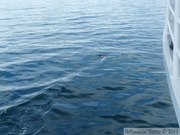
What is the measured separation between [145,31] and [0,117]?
12290 mm

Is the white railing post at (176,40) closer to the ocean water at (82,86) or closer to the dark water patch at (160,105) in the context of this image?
the ocean water at (82,86)

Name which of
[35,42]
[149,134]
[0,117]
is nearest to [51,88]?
[0,117]

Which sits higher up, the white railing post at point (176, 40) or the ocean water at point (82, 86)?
the white railing post at point (176, 40)

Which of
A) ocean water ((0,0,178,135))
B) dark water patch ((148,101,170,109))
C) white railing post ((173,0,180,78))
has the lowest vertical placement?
dark water patch ((148,101,170,109))

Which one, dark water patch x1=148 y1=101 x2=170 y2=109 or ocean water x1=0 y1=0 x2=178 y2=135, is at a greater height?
ocean water x1=0 y1=0 x2=178 y2=135

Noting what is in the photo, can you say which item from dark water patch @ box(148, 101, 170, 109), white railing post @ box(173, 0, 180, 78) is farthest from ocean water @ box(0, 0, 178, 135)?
white railing post @ box(173, 0, 180, 78)

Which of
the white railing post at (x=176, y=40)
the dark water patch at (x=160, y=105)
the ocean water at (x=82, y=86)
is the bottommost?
the dark water patch at (x=160, y=105)

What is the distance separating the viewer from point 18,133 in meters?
4.97

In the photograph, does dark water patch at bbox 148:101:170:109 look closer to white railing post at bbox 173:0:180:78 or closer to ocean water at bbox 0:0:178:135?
ocean water at bbox 0:0:178:135

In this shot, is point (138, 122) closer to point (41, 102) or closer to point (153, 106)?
point (153, 106)

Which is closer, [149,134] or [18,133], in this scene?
[149,134]

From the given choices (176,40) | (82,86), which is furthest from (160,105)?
(176,40)

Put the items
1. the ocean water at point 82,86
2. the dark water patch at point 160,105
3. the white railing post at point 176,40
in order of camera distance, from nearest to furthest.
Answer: the white railing post at point 176,40 → the ocean water at point 82,86 → the dark water patch at point 160,105

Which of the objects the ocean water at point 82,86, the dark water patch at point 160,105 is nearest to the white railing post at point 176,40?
the ocean water at point 82,86
